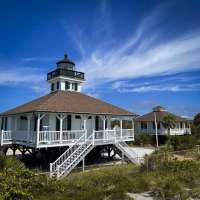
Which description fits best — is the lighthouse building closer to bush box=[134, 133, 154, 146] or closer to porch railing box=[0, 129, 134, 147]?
porch railing box=[0, 129, 134, 147]

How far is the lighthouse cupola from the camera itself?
946 inches

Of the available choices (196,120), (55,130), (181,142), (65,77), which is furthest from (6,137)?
(196,120)

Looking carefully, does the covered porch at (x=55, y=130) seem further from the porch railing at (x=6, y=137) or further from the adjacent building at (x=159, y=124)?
the adjacent building at (x=159, y=124)

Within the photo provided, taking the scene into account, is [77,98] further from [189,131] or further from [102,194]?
[189,131]

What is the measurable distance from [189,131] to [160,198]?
35229mm

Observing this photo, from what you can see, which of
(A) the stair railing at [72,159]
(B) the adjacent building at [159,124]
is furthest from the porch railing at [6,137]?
(B) the adjacent building at [159,124]

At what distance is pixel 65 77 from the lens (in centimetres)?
2398

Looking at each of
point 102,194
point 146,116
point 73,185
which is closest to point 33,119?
point 73,185

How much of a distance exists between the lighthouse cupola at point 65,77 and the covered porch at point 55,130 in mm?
5110

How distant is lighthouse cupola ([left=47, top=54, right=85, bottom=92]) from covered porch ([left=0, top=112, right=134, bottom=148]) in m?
5.11

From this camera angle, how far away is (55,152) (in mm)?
18953

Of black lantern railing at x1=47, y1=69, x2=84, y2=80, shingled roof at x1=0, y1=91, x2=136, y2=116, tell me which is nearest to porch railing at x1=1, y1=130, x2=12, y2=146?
shingled roof at x1=0, y1=91, x2=136, y2=116

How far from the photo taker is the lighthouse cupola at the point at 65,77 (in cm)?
2403

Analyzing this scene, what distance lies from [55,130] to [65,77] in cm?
691
